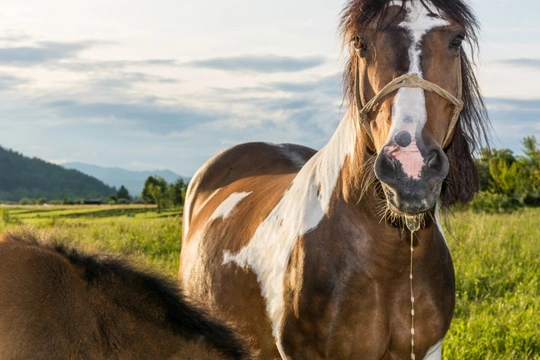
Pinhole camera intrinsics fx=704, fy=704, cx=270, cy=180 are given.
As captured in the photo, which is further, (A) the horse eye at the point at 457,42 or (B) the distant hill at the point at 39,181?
(B) the distant hill at the point at 39,181

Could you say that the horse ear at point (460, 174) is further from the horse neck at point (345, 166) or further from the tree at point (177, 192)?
the tree at point (177, 192)

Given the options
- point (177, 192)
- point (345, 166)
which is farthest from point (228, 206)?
point (177, 192)

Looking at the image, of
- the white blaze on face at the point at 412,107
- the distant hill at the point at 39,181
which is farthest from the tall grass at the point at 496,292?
the distant hill at the point at 39,181

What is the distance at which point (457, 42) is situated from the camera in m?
2.90

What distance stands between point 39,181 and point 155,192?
4309 inches

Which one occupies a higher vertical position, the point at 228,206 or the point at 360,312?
the point at 228,206

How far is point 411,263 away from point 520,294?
15.4ft

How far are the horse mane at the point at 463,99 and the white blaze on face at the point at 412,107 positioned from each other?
0.38ft

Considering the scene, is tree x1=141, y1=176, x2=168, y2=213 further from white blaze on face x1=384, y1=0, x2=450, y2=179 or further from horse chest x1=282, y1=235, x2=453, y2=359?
white blaze on face x1=384, y1=0, x2=450, y2=179

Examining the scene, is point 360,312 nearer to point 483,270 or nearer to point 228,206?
point 228,206

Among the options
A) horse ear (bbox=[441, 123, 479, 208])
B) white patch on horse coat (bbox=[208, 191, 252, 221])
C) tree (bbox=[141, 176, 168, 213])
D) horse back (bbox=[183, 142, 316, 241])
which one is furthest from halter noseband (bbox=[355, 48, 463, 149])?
Result: tree (bbox=[141, 176, 168, 213])

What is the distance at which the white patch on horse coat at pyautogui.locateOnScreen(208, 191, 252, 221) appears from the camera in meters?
4.43

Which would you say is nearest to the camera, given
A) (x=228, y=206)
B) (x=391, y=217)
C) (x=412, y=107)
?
(x=412, y=107)

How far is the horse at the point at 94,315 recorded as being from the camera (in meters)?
2.10
